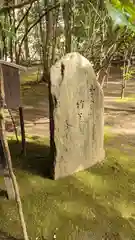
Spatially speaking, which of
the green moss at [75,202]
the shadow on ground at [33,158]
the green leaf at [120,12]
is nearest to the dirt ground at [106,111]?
the shadow on ground at [33,158]

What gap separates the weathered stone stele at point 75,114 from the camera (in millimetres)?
2635

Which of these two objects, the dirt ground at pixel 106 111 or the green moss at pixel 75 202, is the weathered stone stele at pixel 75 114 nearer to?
the green moss at pixel 75 202

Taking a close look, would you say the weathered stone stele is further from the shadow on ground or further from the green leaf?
the green leaf

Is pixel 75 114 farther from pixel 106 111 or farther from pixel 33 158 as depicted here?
pixel 106 111

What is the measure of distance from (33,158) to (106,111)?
8.79ft

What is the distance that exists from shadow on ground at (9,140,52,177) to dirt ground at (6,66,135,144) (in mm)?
554

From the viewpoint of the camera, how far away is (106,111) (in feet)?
18.0

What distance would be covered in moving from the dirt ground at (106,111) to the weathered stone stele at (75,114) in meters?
1.26

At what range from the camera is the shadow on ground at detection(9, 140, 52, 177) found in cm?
293

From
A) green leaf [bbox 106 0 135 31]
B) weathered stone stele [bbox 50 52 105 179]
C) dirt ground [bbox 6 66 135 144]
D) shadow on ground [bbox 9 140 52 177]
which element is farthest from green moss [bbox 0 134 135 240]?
green leaf [bbox 106 0 135 31]

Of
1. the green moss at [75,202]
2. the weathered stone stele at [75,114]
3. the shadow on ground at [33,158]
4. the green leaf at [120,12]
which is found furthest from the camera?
the shadow on ground at [33,158]

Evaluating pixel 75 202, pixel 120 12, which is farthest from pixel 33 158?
pixel 120 12

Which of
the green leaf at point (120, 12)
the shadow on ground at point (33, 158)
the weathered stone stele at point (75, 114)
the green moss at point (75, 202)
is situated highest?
the green leaf at point (120, 12)

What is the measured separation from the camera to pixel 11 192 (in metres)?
2.44
